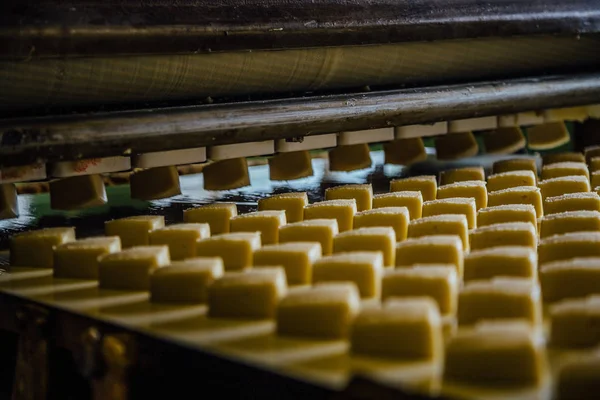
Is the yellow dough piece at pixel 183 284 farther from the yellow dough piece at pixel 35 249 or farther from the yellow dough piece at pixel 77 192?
the yellow dough piece at pixel 77 192

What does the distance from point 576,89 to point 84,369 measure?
7.57 feet

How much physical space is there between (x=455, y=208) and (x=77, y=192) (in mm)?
995

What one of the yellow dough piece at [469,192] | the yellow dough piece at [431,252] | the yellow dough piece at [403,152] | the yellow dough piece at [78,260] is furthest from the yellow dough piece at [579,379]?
the yellow dough piece at [403,152]

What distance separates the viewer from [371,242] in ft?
5.75

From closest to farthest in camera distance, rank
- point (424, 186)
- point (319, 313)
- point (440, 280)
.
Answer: point (319, 313) < point (440, 280) < point (424, 186)

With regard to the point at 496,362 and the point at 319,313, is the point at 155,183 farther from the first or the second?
the point at 496,362

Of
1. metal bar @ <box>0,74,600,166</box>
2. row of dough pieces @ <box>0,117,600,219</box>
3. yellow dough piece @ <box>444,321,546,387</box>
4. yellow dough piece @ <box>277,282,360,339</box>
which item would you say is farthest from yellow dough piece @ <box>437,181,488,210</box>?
yellow dough piece @ <box>444,321,546,387</box>

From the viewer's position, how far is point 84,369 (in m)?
1.43

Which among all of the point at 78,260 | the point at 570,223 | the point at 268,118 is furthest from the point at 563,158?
the point at 78,260

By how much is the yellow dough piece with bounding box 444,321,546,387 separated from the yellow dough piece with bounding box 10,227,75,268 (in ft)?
3.61

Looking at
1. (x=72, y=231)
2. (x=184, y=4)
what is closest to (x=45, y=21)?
(x=184, y=4)

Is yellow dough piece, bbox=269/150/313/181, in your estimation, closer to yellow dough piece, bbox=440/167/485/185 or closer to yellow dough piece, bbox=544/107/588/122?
yellow dough piece, bbox=440/167/485/185

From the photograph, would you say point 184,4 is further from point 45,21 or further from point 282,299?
point 282,299

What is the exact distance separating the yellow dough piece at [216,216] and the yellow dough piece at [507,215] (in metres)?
0.63
